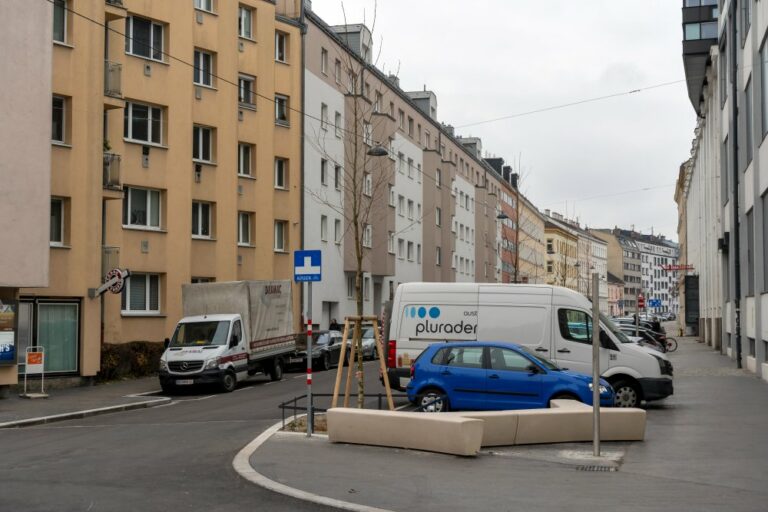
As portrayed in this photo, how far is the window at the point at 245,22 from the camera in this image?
128 ft

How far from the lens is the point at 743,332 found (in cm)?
3100

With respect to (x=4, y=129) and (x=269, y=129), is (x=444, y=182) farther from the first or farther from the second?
(x=4, y=129)

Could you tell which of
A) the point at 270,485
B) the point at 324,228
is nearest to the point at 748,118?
the point at 324,228

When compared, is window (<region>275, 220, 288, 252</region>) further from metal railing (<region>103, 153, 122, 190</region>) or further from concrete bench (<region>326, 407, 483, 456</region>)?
concrete bench (<region>326, 407, 483, 456</region>)

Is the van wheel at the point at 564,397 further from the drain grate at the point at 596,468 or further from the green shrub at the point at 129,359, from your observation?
the green shrub at the point at 129,359

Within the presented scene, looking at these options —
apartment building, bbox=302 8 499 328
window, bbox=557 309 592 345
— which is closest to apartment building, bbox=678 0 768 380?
window, bbox=557 309 592 345

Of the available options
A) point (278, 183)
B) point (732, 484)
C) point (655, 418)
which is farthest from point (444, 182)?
point (732, 484)

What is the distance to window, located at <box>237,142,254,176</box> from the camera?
38688 mm

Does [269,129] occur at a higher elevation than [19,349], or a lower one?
higher

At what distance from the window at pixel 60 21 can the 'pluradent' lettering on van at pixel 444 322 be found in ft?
45.7

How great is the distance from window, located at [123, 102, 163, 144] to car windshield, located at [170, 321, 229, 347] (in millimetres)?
8717

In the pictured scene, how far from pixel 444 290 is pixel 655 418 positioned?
5.12m

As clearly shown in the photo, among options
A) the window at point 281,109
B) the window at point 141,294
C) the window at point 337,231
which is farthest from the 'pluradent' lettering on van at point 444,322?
the window at point 337,231

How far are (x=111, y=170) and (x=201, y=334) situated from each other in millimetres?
6242
